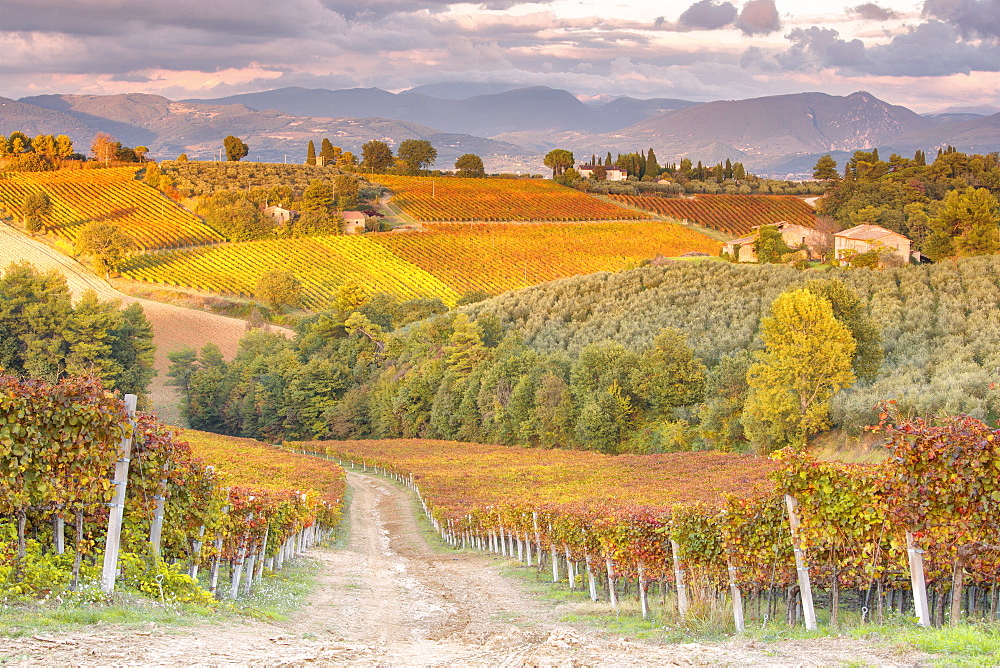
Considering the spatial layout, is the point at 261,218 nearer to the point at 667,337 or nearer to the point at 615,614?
the point at 667,337

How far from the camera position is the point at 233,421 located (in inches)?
3590

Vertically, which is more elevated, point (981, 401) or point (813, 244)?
point (813, 244)

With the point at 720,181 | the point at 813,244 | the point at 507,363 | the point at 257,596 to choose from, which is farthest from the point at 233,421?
the point at 720,181

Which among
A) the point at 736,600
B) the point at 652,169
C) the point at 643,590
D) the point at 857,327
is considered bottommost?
the point at 643,590

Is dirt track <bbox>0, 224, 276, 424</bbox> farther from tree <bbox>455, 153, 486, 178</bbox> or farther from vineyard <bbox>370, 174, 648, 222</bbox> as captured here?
tree <bbox>455, 153, 486, 178</bbox>

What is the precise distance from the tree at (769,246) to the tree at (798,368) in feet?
162

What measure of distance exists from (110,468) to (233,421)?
271 feet

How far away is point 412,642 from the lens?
41.0 feet

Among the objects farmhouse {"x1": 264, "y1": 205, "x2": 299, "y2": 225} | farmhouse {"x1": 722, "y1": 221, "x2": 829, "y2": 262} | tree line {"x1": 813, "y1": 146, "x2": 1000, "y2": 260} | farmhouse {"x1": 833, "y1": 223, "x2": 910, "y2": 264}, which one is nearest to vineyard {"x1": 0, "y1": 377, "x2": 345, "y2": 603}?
farmhouse {"x1": 833, "y1": 223, "x2": 910, "y2": 264}

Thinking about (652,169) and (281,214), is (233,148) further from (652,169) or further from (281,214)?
(652,169)

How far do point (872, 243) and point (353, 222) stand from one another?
6840cm

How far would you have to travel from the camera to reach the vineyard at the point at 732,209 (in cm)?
13500

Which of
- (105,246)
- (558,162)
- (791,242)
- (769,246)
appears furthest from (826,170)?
(105,246)

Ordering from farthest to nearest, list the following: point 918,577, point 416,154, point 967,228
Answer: point 416,154 < point 967,228 < point 918,577
